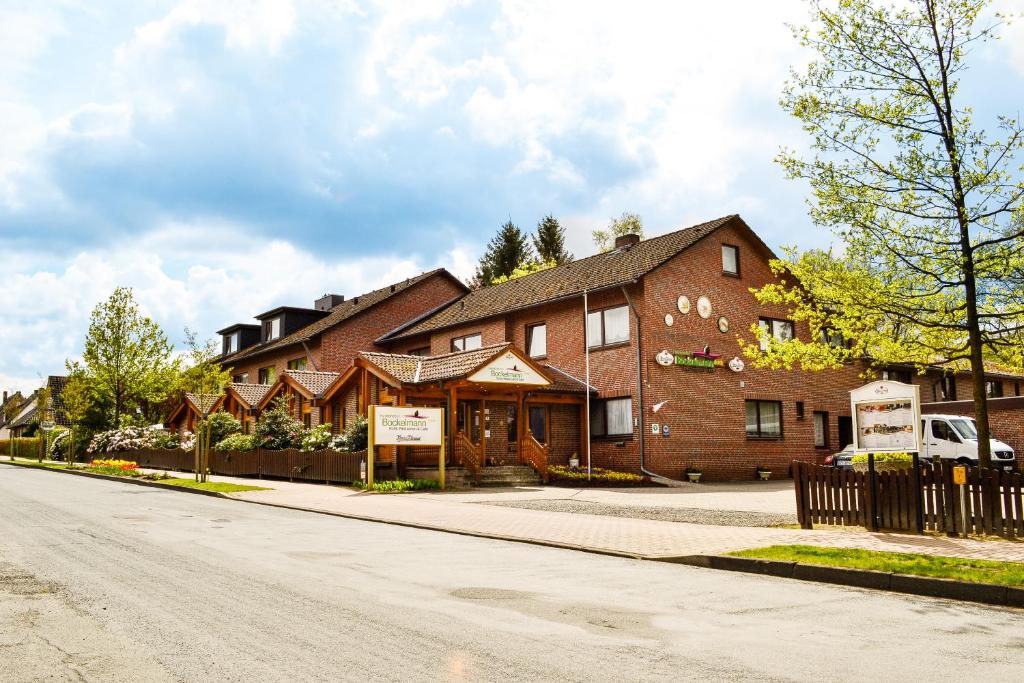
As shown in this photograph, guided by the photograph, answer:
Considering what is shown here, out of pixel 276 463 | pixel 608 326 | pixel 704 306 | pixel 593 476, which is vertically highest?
pixel 704 306

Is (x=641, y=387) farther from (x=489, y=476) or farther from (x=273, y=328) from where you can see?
(x=273, y=328)

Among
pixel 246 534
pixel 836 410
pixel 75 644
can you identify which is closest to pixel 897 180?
pixel 246 534

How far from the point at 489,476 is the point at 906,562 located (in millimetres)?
16935

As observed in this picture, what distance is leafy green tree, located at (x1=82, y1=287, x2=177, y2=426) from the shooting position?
131ft

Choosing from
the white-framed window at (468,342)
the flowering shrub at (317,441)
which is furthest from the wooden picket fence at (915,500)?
the white-framed window at (468,342)

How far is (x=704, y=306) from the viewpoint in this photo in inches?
1174

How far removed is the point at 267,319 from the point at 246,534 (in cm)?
3775

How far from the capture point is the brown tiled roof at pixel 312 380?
3308cm

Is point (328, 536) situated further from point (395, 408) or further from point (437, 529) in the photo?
point (395, 408)

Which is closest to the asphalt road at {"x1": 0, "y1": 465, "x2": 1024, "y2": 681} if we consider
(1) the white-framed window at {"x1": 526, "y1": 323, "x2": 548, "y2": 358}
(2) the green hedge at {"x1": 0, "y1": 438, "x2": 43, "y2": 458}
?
(1) the white-framed window at {"x1": 526, "y1": 323, "x2": 548, "y2": 358}

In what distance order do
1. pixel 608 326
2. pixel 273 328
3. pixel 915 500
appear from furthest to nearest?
pixel 273 328
pixel 608 326
pixel 915 500

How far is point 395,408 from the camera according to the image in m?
22.6

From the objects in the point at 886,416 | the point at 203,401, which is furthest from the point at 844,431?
the point at 203,401

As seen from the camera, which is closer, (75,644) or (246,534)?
(75,644)
